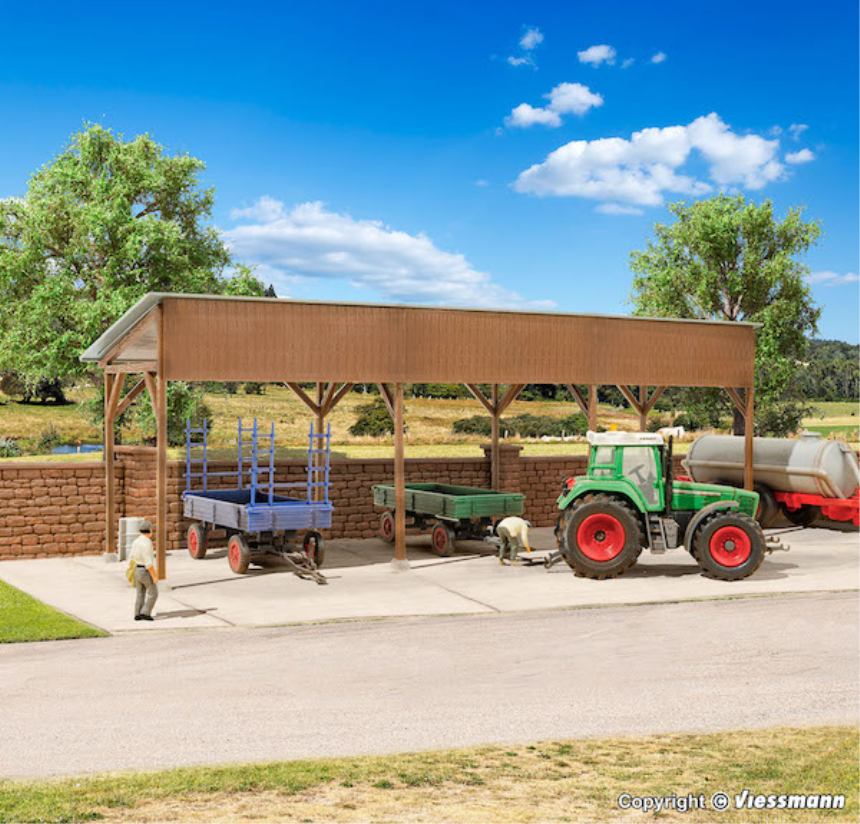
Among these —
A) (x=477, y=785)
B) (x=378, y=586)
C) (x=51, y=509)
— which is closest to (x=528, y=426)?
(x=51, y=509)

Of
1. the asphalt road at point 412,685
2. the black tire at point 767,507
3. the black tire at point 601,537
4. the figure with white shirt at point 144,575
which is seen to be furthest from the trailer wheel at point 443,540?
the black tire at point 767,507

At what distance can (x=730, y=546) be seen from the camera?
19.2m

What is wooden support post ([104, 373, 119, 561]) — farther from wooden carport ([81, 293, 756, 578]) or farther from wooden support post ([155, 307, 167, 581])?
wooden support post ([155, 307, 167, 581])

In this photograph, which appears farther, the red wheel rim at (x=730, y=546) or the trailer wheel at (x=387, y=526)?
the trailer wheel at (x=387, y=526)

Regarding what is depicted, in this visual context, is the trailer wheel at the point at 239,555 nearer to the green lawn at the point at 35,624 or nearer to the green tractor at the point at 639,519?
the green lawn at the point at 35,624

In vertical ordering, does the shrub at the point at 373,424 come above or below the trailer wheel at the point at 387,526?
A: above

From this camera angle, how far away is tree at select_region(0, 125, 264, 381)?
111 ft

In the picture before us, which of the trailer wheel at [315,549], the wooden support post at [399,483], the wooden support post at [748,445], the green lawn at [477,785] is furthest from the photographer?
the wooden support post at [748,445]

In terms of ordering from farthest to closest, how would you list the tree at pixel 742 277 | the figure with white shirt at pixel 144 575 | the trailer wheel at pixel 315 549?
the tree at pixel 742 277
the trailer wheel at pixel 315 549
the figure with white shirt at pixel 144 575

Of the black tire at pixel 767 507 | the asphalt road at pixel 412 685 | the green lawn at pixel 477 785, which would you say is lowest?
the asphalt road at pixel 412 685

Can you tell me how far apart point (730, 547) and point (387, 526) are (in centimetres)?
885

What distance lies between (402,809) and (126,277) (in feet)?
98.1

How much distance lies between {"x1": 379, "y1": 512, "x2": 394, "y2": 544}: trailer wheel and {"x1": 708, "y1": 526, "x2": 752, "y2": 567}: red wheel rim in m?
8.42

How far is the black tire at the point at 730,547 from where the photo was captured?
62.1 feet
